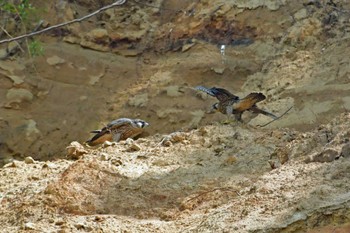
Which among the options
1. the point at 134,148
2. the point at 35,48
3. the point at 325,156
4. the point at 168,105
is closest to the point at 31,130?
the point at 168,105

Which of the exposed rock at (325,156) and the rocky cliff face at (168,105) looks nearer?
the exposed rock at (325,156)

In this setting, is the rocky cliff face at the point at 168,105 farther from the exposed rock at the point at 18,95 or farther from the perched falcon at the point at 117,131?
the perched falcon at the point at 117,131

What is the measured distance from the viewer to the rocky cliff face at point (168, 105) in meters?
3.67

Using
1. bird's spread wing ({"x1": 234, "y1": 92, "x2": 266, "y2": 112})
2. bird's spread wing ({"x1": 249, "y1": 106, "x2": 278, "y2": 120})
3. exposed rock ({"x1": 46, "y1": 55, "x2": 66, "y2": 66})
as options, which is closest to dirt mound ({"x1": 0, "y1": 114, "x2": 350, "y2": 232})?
bird's spread wing ({"x1": 234, "y1": 92, "x2": 266, "y2": 112})

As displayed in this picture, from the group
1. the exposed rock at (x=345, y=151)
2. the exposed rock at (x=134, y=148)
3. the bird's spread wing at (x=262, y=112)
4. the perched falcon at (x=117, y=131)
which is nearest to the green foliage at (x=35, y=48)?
the exposed rock at (x=134, y=148)

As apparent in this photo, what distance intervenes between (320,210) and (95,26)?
23.3ft

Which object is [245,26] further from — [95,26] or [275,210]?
[275,210]

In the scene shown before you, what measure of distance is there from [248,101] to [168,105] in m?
2.12

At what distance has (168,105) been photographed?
8.23 m

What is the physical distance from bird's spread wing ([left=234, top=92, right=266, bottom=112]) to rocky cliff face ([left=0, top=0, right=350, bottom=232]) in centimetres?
47

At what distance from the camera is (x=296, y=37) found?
8.40 m

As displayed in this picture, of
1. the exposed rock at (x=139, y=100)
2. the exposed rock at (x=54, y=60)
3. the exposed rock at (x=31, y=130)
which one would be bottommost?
the exposed rock at (x=139, y=100)

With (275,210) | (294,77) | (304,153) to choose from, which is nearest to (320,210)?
(275,210)

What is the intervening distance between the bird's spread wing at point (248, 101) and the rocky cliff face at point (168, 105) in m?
0.47
